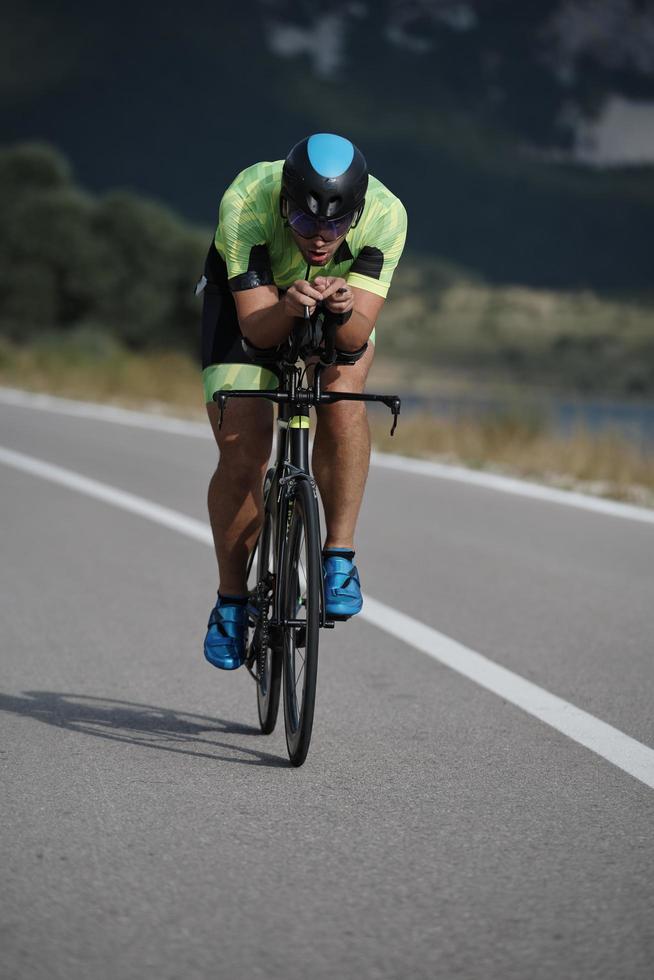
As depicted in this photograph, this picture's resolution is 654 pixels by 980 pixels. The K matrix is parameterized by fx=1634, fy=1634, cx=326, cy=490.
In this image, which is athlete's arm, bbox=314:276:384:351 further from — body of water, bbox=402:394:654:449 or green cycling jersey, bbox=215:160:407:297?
body of water, bbox=402:394:654:449

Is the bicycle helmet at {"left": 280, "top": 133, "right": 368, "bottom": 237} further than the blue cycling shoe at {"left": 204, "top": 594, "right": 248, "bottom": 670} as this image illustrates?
No

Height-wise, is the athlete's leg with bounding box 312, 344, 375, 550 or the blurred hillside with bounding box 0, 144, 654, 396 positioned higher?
the blurred hillside with bounding box 0, 144, 654, 396

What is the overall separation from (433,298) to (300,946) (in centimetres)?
15374

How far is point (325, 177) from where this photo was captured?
4.79 meters

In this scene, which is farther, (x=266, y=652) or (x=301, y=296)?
(x=266, y=652)

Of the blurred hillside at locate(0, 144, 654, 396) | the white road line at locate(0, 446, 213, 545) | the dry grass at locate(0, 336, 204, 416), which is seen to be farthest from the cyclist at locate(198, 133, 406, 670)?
the blurred hillside at locate(0, 144, 654, 396)

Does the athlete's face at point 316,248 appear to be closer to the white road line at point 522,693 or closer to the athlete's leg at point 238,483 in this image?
the athlete's leg at point 238,483

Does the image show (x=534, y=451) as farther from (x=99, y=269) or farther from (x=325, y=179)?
(x=99, y=269)

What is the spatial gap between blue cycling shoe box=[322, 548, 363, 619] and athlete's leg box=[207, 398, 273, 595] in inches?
15.8

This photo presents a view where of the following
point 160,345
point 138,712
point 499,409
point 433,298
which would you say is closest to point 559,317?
point 433,298

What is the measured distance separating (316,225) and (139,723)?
6.21 ft

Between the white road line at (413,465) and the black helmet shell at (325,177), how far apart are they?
22.6 feet

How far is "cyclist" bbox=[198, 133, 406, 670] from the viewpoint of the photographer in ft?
16.0

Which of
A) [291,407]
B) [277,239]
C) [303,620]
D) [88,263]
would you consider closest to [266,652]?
[303,620]
